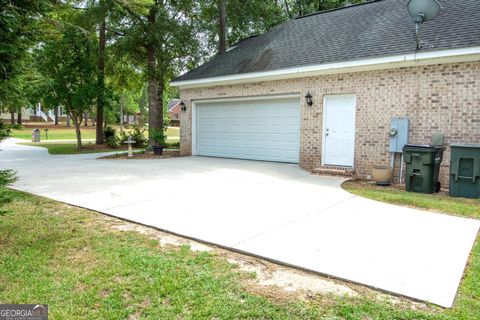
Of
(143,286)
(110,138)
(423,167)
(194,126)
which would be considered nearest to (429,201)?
(423,167)

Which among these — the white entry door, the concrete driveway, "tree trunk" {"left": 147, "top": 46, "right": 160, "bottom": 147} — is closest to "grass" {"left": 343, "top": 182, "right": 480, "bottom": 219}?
the concrete driveway

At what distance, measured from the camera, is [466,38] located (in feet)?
26.5

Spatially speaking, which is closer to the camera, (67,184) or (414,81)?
(67,184)

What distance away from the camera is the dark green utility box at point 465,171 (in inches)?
280

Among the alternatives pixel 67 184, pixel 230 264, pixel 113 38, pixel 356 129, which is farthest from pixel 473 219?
pixel 113 38

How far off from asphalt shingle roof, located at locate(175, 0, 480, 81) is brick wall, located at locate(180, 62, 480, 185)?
57 cm

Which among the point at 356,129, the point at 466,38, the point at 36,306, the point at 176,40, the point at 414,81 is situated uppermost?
the point at 176,40

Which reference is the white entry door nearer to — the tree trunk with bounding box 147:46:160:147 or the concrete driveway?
the concrete driveway

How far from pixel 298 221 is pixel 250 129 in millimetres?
7905

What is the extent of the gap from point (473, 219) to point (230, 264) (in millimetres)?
4072

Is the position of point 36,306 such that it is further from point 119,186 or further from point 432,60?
point 432,60

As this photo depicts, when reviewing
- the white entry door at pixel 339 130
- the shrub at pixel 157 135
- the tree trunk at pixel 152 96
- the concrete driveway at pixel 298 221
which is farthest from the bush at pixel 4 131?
the tree trunk at pixel 152 96

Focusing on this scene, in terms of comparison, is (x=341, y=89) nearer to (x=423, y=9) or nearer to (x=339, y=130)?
(x=339, y=130)

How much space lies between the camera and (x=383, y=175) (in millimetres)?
8594
